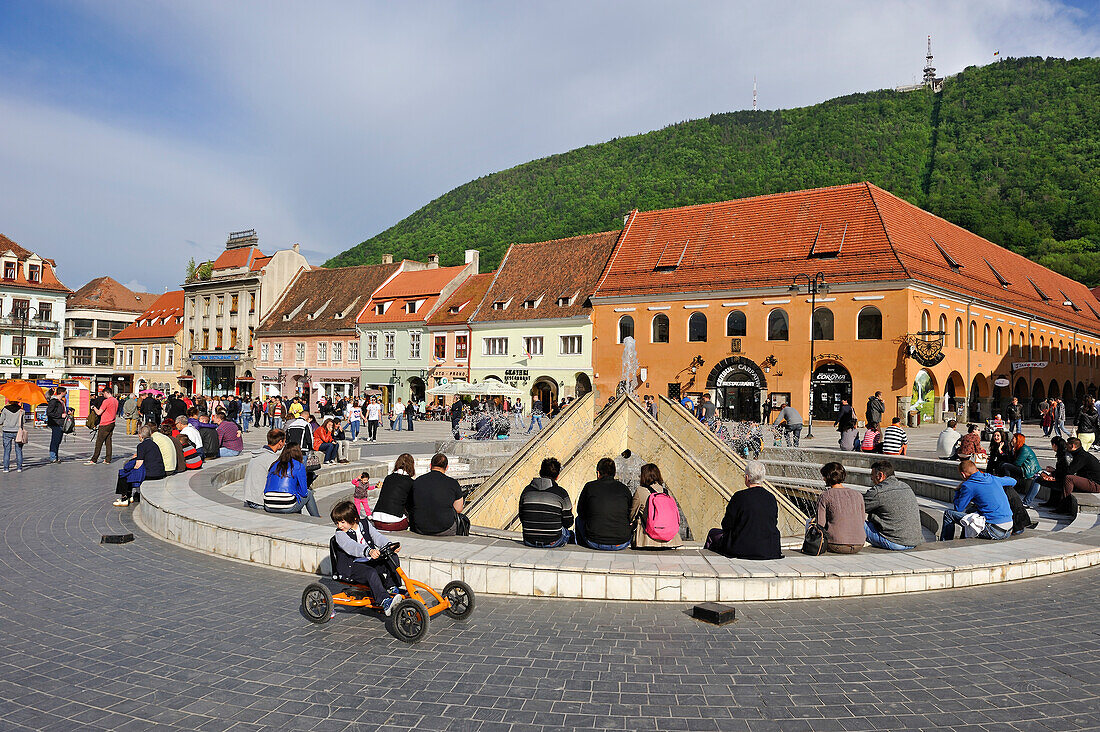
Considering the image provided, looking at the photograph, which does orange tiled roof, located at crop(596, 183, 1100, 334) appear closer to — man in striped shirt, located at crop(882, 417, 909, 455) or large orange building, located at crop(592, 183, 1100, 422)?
large orange building, located at crop(592, 183, 1100, 422)

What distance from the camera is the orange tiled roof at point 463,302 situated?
48.8m

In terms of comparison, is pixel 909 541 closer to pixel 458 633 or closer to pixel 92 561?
pixel 458 633

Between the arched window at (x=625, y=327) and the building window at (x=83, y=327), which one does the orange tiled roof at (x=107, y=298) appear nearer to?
the building window at (x=83, y=327)

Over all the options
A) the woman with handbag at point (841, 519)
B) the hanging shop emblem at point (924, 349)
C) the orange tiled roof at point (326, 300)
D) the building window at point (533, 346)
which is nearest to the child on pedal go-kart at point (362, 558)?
the woman with handbag at point (841, 519)

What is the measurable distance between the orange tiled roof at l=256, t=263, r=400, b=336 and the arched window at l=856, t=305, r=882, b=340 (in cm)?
3319

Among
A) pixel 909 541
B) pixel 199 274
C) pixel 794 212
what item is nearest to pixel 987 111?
pixel 794 212

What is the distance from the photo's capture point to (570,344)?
145 ft

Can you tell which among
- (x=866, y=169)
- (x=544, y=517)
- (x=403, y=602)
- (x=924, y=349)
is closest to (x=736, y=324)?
(x=924, y=349)

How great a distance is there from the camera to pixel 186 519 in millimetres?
9203

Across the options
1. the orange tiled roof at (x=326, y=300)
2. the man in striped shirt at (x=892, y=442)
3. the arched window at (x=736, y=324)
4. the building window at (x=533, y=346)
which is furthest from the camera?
the orange tiled roof at (x=326, y=300)

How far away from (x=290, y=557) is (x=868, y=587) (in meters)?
5.99

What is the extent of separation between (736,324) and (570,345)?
10011 mm

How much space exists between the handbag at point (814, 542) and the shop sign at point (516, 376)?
123ft

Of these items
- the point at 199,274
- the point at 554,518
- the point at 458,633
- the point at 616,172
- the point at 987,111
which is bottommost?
the point at 458,633
